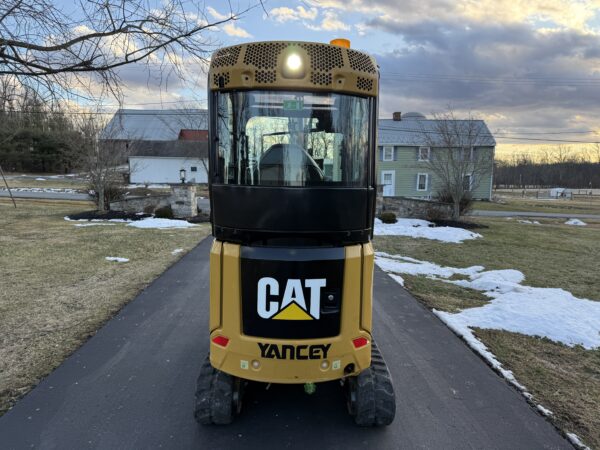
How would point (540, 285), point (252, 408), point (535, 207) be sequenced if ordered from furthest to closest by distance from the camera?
point (535, 207) → point (540, 285) → point (252, 408)

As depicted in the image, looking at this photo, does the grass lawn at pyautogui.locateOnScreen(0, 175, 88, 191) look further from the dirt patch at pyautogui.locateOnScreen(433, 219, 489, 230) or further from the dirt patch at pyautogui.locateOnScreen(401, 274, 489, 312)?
the dirt patch at pyautogui.locateOnScreen(401, 274, 489, 312)

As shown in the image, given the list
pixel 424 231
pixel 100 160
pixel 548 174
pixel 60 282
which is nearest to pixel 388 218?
pixel 424 231

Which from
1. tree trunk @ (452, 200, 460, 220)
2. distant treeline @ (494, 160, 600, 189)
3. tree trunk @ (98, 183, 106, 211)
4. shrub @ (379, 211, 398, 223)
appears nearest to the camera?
shrub @ (379, 211, 398, 223)

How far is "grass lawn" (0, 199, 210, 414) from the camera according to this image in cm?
420

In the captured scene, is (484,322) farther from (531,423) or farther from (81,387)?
(81,387)

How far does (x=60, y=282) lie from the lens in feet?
23.3

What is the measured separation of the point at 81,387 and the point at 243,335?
1823 millimetres

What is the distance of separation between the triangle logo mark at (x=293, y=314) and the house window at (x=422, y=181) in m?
31.8

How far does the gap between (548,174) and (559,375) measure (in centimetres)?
9253

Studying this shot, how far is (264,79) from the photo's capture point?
2627mm

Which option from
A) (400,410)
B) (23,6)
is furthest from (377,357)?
(23,6)

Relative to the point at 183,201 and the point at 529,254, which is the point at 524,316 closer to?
the point at 529,254

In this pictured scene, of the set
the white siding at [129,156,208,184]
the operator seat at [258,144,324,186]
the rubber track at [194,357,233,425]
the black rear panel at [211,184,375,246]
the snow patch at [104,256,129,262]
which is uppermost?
the white siding at [129,156,208,184]

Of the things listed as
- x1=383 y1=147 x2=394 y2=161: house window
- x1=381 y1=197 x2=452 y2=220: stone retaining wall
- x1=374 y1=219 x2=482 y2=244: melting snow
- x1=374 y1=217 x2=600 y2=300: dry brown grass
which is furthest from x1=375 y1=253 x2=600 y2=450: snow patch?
x1=383 y1=147 x2=394 y2=161: house window
